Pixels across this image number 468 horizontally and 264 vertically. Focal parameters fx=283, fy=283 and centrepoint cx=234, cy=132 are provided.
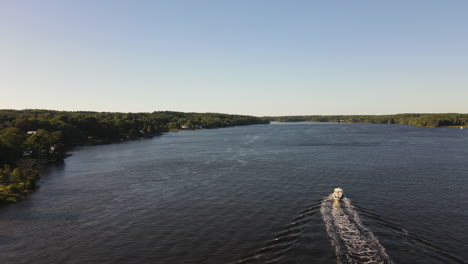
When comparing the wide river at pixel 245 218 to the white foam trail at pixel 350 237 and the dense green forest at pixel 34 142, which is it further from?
A: the dense green forest at pixel 34 142

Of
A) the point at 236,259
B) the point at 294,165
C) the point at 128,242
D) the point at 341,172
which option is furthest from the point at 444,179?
the point at 128,242

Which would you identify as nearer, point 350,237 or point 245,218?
point 350,237

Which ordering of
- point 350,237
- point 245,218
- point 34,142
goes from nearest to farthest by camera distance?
point 350,237
point 245,218
point 34,142

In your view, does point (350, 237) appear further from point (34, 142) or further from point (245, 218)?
point (34, 142)

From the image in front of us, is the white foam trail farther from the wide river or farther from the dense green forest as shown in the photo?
the dense green forest

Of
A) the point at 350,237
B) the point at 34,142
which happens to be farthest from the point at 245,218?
the point at 34,142

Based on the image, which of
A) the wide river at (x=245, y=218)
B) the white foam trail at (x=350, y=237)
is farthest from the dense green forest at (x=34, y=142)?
the white foam trail at (x=350, y=237)

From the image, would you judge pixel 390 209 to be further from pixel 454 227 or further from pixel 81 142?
pixel 81 142

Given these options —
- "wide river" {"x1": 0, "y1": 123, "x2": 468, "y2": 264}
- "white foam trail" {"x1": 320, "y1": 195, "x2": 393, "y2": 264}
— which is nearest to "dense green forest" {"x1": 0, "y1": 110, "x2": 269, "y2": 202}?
"wide river" {"x1": 0, "y1": 123, "x2": 468, "y2": 264}
